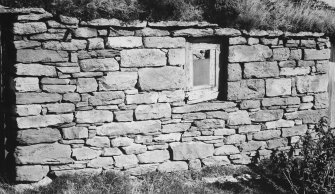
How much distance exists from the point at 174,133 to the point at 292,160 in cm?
183

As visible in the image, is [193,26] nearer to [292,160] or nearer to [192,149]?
[192,149]

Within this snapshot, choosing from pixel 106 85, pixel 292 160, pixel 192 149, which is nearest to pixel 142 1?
pixel 106 85

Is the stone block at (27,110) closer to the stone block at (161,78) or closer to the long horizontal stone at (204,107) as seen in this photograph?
the stone block at (161,78)

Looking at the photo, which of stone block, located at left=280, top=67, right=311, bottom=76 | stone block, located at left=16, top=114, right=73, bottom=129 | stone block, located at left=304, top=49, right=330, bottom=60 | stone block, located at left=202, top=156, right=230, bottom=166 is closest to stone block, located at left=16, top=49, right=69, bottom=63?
Result: stone block, located at left=16, top=114, right=73, bottom=129

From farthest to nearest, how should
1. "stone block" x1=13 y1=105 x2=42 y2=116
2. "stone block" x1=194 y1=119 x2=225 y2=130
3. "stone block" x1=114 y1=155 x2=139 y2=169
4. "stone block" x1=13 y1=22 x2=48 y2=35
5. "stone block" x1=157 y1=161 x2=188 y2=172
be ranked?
"stone block" x1=194 y1=119 x2=225 y2=130 < "stone block" x1=157 y1=161 x2=188 y2=172 < "stone block" x1=114 y1=155 x2=139 y2=169 < "stone block" x1=13 y1=105 x2=42 y2=116 < "stone block" x1=13 y1=22 x2=48 y2=35

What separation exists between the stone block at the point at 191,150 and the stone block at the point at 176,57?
1.14 metres

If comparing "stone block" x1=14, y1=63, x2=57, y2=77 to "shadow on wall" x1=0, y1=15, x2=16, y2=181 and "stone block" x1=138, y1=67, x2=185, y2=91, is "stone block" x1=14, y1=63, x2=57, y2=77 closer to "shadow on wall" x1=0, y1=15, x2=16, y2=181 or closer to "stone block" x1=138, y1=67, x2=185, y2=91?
"shadow on wall" x1=0, y1=15, x2=16, y2=181

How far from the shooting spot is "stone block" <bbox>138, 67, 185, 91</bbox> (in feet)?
15.7

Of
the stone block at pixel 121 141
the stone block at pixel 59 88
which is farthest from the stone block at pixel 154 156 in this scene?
the stone block at pixel 59 88

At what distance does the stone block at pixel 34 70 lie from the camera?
424cm

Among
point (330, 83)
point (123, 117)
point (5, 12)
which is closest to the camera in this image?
point (5, 12)

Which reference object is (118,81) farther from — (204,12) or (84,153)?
(204,12)

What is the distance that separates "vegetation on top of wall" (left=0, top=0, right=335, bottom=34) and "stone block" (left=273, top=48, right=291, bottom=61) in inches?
12.8

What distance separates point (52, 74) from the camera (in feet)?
14.3
